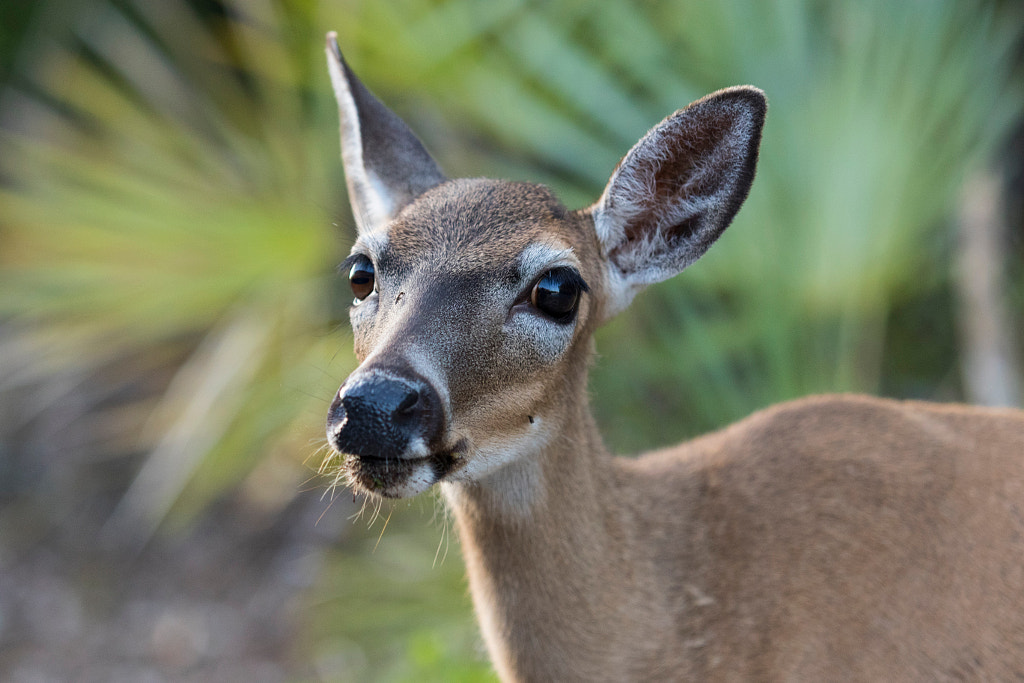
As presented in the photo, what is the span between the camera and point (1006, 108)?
15.7ft

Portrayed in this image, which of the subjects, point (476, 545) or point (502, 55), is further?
point (502, 55)

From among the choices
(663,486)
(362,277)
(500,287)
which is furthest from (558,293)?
(663,486)

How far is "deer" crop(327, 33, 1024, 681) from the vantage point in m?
2.59

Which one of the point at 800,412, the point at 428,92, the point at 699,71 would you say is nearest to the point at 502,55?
the point at 428,92

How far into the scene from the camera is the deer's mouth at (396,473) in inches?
88.3

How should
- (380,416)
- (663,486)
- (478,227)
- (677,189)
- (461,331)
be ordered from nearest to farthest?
1. (380,416)
2. (461,331)
3. (478,227)
4. (677,189)
5. (663,486)

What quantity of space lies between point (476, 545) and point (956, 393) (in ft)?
12.2

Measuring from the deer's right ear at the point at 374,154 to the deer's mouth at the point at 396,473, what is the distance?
4.00 ft

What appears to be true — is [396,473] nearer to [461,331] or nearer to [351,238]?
[461,331]

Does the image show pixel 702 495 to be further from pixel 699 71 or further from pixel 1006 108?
pixel 1006 108

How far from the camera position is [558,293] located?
263 centimetres

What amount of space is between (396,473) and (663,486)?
3.80 feet

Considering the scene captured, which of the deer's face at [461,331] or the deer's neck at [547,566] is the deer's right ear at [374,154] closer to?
the deer's face at [461,331]

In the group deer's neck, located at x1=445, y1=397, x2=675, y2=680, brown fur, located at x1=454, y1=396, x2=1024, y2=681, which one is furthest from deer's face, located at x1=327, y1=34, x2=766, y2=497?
brown fur, located at x1=454, y1=396, x2=1024, y2=681
